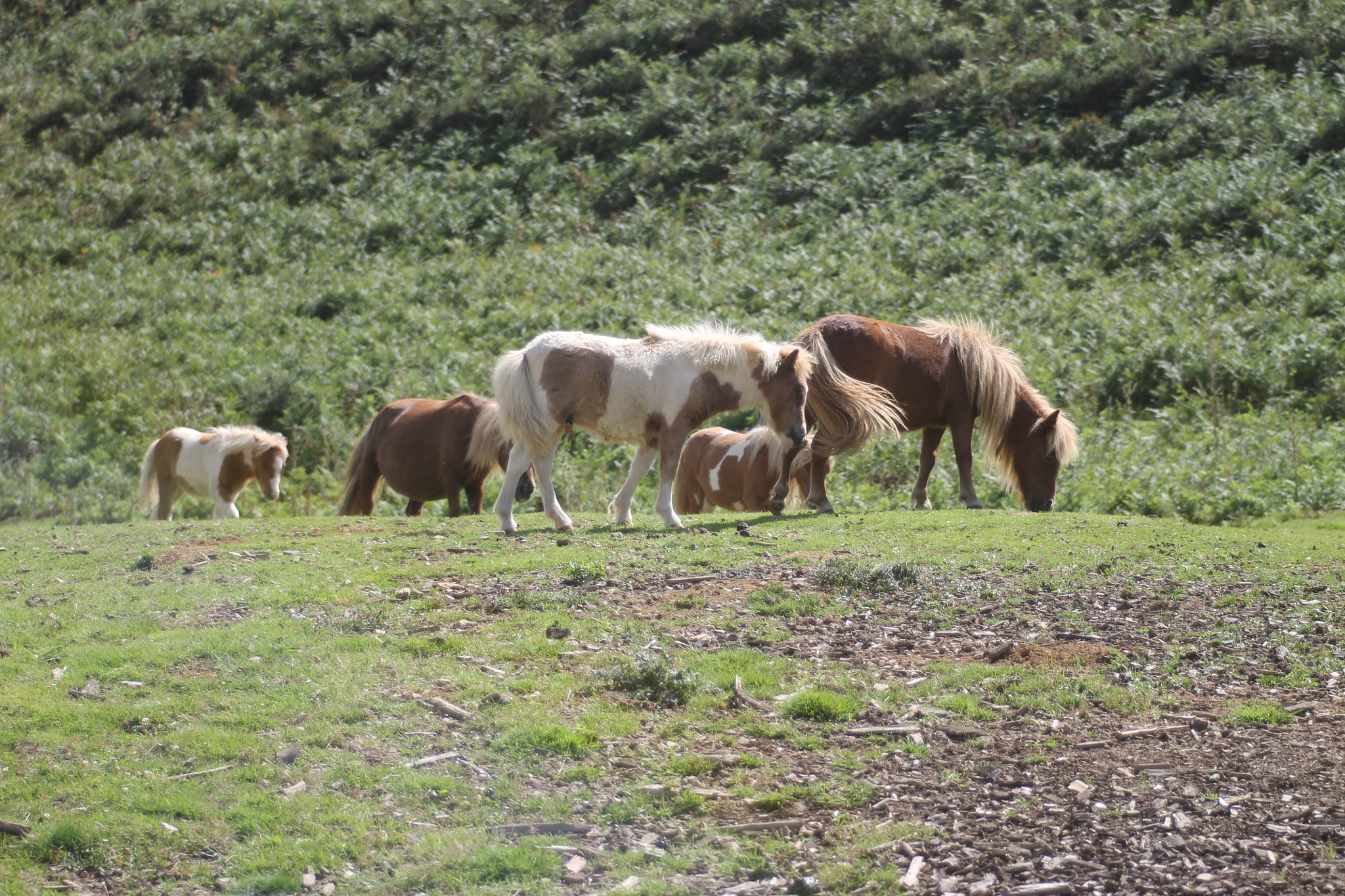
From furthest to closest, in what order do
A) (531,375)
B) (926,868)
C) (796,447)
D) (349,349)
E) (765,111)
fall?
1. (765,111)
2. (349,349)
3. (796,447)
4. (531,375)
5. (926,868)

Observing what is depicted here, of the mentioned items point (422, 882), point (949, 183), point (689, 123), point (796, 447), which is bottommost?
point (422, 882)

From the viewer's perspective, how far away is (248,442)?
1483cm

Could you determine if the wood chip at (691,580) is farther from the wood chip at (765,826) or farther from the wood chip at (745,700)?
the wood chip at (765,826)

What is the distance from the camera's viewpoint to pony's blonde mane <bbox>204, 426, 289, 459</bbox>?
14.8 m

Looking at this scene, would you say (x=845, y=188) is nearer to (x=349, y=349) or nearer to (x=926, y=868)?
(x=349, y=349)

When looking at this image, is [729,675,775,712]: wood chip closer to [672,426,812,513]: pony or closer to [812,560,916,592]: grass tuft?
[812,560,916,592]: grass tuft

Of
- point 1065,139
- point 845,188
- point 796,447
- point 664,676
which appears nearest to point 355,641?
point 664,676

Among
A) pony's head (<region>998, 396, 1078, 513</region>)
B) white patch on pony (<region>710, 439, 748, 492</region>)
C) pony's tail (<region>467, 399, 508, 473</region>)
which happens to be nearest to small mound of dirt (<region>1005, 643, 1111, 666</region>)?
pony's head (<region>998, 396, 1078, 513</region>)

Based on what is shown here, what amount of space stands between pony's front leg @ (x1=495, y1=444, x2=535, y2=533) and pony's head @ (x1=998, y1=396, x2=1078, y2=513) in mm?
5500

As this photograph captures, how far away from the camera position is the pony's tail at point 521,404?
9.75 metres

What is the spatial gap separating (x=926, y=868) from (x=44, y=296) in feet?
96.9

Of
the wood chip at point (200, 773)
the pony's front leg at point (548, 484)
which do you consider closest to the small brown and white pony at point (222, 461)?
the pony's front leg at point (548, 484)

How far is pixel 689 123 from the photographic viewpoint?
33.7 m

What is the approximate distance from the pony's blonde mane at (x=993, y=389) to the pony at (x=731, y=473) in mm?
2106
